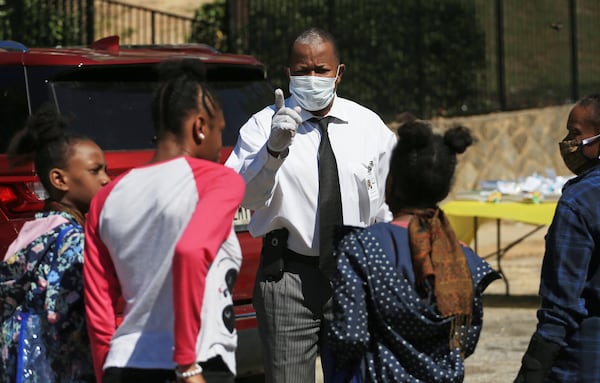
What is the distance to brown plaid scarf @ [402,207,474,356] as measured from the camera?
377 cm

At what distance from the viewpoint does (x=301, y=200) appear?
190 inches

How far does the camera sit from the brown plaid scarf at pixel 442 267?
377cm

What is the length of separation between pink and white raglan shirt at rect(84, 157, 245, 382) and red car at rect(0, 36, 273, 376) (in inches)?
99.3

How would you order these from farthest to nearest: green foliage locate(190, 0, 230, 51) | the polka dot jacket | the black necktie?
green foliage locate(190, 0, 230, 51) → the black necktie → the polka dot jacket

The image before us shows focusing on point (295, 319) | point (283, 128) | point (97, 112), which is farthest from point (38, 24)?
point (283, 128)

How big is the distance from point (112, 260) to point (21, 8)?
11.4 metres

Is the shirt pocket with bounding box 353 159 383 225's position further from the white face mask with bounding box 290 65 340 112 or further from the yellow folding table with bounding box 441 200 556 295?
the yellow folding table with bounding box 441 200 556 295

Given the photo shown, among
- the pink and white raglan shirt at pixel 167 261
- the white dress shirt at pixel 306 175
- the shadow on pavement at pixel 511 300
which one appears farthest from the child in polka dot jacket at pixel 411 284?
the shadow on pavement at pixel 511 300

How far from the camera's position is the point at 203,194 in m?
3.41

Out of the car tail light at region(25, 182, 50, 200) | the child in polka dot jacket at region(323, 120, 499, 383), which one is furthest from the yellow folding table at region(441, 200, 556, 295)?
the child in polka dot jacket at region(323, 120, 499, 383)

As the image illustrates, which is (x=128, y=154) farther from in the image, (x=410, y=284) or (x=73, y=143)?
(x=410, y=284)

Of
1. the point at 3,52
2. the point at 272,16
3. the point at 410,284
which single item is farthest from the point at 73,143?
the point at 272,16

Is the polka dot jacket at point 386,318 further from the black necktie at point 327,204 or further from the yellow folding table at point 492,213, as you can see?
the yellow folding table at point 492,213

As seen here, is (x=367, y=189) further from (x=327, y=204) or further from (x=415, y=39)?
(x=415, y=39)
